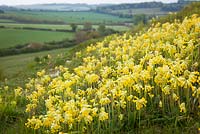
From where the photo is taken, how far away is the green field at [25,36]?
64188mm

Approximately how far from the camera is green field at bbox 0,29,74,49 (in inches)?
2527

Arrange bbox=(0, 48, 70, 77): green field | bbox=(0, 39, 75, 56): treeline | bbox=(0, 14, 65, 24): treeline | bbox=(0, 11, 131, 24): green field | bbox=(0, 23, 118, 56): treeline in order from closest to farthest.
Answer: bbox=(0, 48, 70, 77): green field
bbox=(0, 23, 118, 56): treeline
bbox=(0, 39, 75, 56): treeline
bbox=(0, 14, 65, 24): treeline
bbox=(0, 11, 131, 24): green field

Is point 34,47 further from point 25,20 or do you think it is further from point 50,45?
point 25,20

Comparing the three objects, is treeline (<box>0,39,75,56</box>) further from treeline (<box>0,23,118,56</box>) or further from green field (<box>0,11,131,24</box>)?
green field (<box>0,11,131,24</box>)

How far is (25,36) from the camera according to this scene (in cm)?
6794

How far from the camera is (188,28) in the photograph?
36.4 ft

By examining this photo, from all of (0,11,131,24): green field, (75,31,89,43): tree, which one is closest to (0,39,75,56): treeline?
(75,31,89,43): tree

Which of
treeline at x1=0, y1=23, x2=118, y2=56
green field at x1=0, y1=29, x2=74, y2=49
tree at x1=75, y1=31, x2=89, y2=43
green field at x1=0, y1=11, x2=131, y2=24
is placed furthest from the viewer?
green field at x1=0, y1=11, x2=131, y2=24

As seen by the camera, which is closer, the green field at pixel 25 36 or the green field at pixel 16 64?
the green field at pixel 16 64

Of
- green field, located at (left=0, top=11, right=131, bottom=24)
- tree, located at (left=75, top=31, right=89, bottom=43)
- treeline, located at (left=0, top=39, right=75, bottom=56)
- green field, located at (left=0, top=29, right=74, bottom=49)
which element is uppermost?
green field, located at (left=0, top=11, right=131, bottom=24)

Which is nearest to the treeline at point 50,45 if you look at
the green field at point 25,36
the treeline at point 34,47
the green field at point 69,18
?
the treeline at point 34,47

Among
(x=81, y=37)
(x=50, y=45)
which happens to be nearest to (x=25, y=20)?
(x=50, y=45)

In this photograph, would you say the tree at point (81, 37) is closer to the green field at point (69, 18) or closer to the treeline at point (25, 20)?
the green field at point (69, 18)

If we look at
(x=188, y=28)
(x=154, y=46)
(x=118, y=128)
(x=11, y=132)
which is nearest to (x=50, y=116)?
(x=118, y=128)
